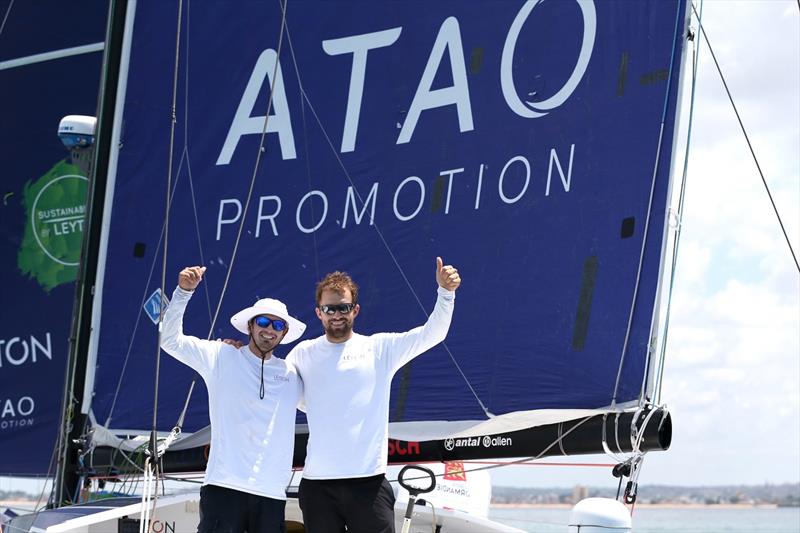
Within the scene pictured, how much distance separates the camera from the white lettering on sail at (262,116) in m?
6.86

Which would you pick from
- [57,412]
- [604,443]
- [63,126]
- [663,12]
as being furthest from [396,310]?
[57,412]

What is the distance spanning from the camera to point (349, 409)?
4.15 m

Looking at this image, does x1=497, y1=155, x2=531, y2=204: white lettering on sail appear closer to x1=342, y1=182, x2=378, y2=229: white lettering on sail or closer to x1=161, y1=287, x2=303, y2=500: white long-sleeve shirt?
x1=342, y1=182, x2=378, y2=229: white lettering on sail

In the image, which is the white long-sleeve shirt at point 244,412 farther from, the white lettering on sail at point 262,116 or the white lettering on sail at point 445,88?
the white lettering on sail at point 262,116

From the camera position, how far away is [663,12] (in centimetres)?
566

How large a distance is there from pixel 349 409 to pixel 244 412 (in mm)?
346

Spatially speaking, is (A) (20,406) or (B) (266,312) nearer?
(B) (266,312)

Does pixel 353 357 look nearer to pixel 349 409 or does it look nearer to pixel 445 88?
pixel 349 409

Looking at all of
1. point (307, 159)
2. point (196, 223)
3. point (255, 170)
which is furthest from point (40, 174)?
point (307, 159)

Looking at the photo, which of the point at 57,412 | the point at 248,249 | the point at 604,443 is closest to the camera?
the point at 604,443

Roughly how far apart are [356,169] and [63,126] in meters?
2.23

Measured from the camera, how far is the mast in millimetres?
6953

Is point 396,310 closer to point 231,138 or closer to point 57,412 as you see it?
point 231,138

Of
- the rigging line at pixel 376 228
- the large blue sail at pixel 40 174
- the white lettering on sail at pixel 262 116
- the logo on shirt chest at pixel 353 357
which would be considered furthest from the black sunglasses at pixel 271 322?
the large blue sail at pixel 40 174
